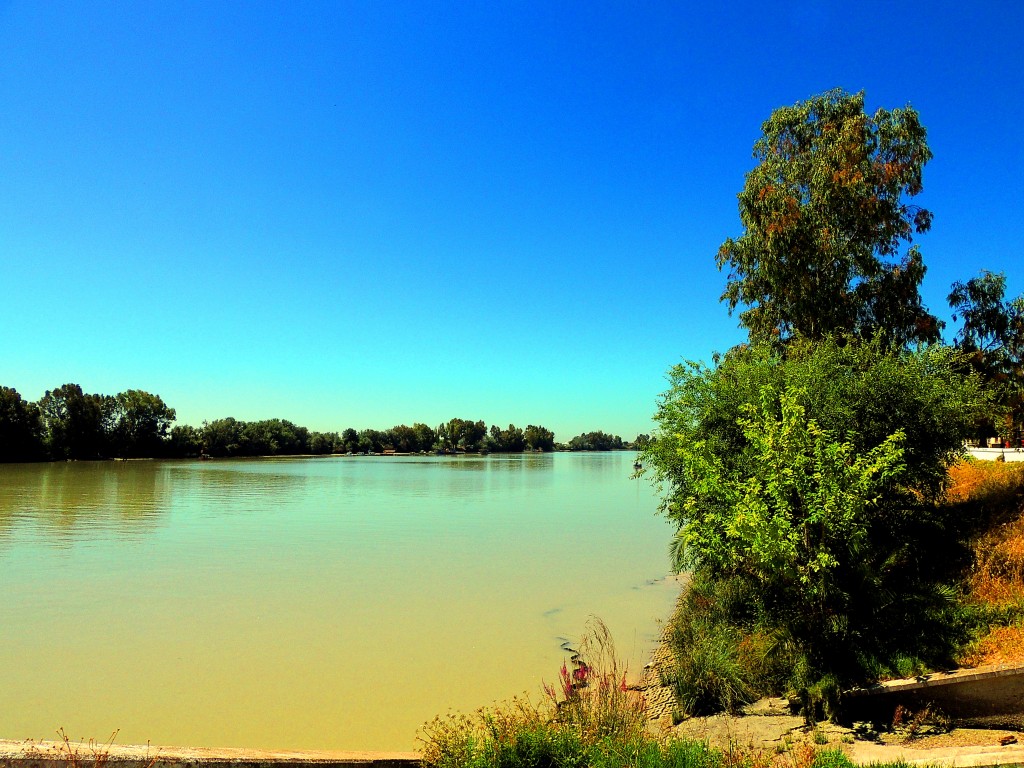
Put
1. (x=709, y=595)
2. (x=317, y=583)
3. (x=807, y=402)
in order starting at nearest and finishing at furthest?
(x=807, y=402) < (x=709, y=595) < (x=317, y=583)

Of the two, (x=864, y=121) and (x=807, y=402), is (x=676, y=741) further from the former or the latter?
(x=864, y=121)

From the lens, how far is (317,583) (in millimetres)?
18031

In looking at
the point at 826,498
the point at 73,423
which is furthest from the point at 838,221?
the point at 73,423

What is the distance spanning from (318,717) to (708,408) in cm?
968

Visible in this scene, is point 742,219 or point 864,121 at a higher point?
point 864,121

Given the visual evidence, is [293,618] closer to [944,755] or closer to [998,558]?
[944,755]

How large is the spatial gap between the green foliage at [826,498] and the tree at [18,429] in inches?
4545

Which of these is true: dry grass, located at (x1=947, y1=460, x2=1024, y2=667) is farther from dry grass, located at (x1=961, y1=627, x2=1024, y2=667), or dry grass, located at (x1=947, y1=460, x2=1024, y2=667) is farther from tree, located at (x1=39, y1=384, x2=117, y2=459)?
tree, located at (x1=39, y1=384, x2=117, y2=459)

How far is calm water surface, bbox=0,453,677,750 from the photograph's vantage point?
378 inches

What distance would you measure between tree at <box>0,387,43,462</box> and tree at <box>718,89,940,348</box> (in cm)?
11518

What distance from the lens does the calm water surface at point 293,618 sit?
31.5 ft

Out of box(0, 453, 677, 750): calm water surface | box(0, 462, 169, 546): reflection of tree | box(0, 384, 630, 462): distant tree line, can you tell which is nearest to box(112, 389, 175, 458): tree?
box(0, 384, 630, 462): distant tree line

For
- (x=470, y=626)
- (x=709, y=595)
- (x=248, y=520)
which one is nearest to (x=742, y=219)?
(x=709, y=595)

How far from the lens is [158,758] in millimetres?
5090
